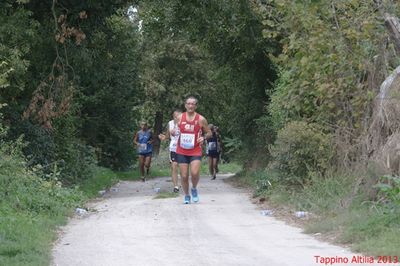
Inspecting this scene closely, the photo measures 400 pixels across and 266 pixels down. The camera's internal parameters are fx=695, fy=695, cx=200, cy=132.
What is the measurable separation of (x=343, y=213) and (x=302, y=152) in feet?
9.10

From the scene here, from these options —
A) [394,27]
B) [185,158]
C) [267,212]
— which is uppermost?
[394,27]

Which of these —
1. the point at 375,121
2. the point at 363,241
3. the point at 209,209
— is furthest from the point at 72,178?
the point at 363,241

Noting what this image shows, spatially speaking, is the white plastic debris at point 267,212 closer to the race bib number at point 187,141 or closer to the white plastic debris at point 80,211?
the race bib number at point 187,141

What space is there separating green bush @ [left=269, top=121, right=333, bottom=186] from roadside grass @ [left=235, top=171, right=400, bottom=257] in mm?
301

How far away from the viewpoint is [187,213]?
38.7 feet

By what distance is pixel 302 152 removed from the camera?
1266 cm

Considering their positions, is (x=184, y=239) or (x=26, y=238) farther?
(x=184, y=239)

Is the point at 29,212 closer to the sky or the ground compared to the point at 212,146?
closer to the sky

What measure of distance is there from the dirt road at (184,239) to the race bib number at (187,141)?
3.63ft

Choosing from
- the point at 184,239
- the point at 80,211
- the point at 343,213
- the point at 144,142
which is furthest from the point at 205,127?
the point at 144,142

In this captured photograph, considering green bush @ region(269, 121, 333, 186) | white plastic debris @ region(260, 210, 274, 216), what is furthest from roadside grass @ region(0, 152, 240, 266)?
white plastic debris @ region(260, 210, 274, 216)

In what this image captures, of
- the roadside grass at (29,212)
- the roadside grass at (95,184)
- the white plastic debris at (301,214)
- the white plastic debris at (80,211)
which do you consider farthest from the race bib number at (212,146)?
the white plastic debris at (301,214)

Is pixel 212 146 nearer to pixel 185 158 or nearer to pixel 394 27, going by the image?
pixel 185 158

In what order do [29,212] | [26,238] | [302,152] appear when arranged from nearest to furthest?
1. [26,238]
2. [29,212]
3. [302,152]
